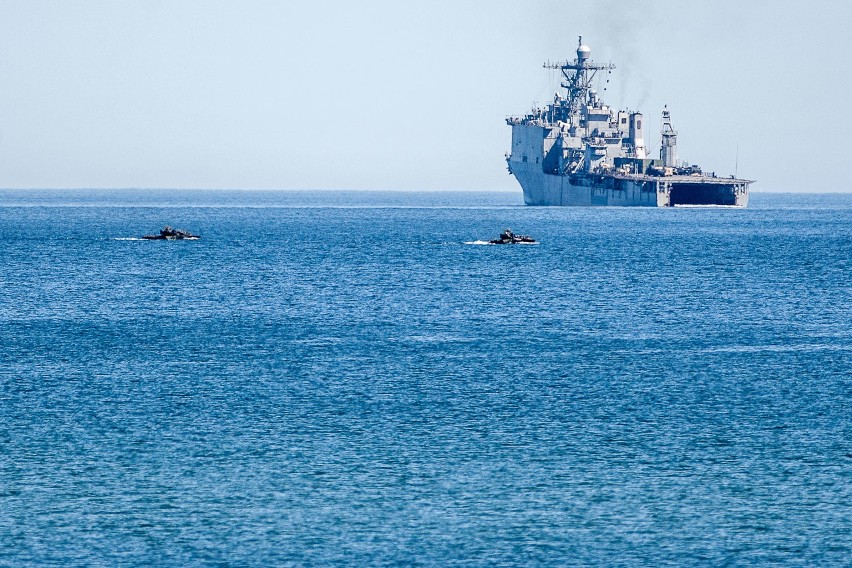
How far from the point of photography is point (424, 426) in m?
37.2

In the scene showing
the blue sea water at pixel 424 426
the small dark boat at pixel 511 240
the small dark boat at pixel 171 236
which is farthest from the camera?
the small dark boat at pixel 171 236

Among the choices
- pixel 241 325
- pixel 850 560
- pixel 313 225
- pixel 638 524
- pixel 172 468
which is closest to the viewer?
pixel 850 560

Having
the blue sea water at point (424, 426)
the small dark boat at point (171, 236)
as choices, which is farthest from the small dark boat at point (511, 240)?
the blue sea water at point (424, 426)

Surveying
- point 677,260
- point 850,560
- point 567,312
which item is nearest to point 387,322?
Answer: point 567,312

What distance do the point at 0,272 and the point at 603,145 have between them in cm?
11695

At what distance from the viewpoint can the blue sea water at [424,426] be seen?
2733 centimetres

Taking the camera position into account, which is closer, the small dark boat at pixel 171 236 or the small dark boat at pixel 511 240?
the small dark boat at pixel 511 240

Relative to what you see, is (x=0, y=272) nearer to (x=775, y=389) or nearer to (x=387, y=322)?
(x=387, y=322)

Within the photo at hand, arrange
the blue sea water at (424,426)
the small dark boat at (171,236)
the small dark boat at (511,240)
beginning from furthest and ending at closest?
the small dark boat at (171,236)
the small dark boat at (511,240)
the blue sea water at (424,426)

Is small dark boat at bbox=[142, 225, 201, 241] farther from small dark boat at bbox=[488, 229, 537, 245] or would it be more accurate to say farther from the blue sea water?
the blue sea water

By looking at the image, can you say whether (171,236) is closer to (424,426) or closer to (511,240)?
(511,240)

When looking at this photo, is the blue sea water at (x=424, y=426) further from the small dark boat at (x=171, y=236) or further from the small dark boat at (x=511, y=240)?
the small dark boat at (x=171, y=236)

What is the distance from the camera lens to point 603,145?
198 meters

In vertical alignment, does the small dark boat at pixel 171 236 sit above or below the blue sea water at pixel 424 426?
below
